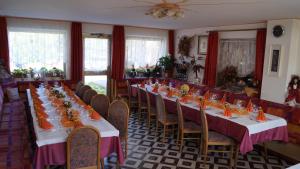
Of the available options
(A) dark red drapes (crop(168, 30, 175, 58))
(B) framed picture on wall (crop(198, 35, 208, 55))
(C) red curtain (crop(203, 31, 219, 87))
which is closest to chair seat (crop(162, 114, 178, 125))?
(C) red curtain (crop(203, 31, 219, 87))

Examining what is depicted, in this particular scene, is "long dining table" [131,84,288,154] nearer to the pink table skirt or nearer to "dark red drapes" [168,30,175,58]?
the pink table skirt

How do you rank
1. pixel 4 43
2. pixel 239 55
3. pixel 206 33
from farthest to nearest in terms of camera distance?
1. pixel 206 33
2. pixel 239 55
3. pixel 4 43

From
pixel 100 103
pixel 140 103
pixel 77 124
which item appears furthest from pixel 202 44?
pixel 77 124

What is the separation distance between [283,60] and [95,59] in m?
5.21

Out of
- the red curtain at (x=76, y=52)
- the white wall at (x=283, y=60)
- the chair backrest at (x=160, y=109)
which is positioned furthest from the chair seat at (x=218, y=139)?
the red curtain at (x=76, y=52)

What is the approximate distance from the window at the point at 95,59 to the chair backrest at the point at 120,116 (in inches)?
168

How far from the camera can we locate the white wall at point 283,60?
513 cm

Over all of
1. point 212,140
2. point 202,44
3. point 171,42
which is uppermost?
point 171,42

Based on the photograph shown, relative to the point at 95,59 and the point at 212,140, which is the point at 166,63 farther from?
the point at 212,140

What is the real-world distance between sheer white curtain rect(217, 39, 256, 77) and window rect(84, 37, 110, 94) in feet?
11.6

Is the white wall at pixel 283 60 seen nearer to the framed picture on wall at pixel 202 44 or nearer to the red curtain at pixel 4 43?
the framed picture on wall at pixel 202 44

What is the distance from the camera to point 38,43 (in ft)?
22.6

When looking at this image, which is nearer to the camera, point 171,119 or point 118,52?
point 171,119

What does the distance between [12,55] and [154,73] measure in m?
4.28
